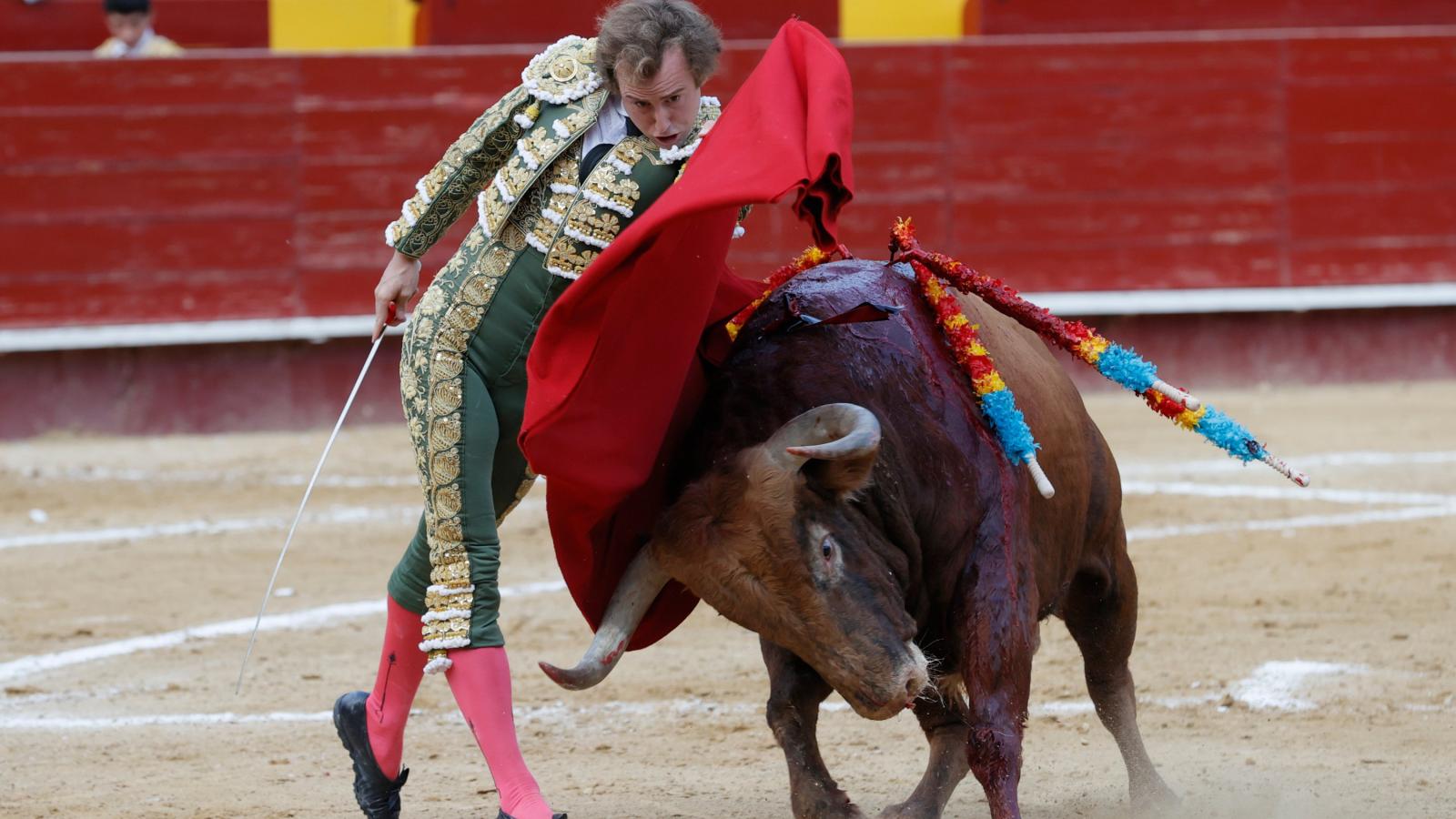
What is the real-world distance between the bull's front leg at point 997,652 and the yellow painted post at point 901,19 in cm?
664

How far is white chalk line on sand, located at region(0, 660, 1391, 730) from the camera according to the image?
3.90 m

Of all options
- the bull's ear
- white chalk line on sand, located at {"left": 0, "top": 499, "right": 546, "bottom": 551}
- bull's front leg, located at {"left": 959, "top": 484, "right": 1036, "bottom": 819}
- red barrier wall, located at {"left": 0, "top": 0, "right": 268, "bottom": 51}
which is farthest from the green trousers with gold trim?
red barrier wall, located at {"left": 0, "top": 0, "right": 268, "bottom": 51}

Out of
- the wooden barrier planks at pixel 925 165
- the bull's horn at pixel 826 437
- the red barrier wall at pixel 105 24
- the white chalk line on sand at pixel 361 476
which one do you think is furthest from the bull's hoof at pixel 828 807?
the red barrier wall at pixel 105 24

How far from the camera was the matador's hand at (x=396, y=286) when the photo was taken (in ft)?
9.46

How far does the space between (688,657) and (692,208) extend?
2120 mm

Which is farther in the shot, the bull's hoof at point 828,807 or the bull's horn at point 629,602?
the bull's hoof at point 828,807

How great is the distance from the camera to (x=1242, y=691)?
4031mm

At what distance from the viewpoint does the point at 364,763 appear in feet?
10.0

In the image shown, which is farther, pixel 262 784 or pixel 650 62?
pixel 262 784

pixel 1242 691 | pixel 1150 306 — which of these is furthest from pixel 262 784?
pixel 1150 306

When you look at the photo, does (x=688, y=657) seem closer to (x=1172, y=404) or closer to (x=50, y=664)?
(x=50, y=664)

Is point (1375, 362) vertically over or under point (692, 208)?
under

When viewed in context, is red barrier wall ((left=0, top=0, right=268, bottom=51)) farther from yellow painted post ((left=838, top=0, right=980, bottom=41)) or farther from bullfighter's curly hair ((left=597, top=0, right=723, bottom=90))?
bullfighter's curly hair ((left=597, top=0, right=723, bottom=90))

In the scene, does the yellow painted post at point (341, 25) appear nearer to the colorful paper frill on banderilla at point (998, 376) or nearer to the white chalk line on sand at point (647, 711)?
the white chalk line on sand at point (647, 711)
